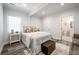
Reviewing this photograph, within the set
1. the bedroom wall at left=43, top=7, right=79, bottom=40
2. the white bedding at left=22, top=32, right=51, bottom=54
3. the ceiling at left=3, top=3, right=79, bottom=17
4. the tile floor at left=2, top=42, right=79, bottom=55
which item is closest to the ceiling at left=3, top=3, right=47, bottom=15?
the ceiling at left=3, top=3, right=79, bottom=17

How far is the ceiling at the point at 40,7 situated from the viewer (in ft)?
3.27

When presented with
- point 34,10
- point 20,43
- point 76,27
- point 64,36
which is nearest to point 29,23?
point 34,10

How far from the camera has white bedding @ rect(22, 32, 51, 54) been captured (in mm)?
1144

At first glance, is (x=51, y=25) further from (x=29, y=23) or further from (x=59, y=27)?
(x=29, y=23)

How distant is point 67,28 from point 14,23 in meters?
1.07

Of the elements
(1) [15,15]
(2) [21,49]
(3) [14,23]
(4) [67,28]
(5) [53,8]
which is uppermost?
(5) [53,8]

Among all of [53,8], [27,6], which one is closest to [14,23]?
[27,6]

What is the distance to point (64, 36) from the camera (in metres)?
1.13

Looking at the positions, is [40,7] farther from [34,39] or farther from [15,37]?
[15,37]

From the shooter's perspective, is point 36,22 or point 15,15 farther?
point 36,22

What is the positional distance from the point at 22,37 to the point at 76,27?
108cm

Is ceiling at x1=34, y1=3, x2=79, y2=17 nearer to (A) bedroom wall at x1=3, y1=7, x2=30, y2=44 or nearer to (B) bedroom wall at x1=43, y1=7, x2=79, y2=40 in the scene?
(B) bedroom wall at x1=43, y1=7, x2=79, y2=40

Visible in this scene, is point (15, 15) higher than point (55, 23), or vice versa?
point (15, 15)

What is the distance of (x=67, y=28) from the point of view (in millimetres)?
1100
